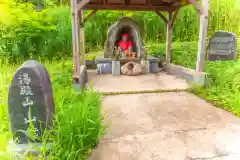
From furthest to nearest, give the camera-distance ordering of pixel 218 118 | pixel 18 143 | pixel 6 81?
pixel 6 81 → pixel 218 118 → pixel 18 143

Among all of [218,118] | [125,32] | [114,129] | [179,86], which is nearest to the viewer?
[114,129]

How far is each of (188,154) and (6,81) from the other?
4454 millimetres

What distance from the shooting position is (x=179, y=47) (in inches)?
393

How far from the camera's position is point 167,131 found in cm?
317

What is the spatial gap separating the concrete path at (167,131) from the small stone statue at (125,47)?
3.33 m

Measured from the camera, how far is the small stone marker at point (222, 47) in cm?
765

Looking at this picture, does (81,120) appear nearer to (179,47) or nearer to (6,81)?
(6,81)

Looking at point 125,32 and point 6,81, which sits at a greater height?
point 125,32

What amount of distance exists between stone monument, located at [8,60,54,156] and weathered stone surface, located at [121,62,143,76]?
4.53 m

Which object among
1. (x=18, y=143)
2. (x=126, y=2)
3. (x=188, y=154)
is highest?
(x=126, y=2)

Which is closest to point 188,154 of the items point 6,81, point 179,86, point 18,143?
point 18,143

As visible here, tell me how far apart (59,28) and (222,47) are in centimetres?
735

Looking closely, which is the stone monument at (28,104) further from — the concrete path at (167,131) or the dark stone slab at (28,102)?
the concrete path at (167,131)

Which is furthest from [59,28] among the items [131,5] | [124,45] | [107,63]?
[131,5]
